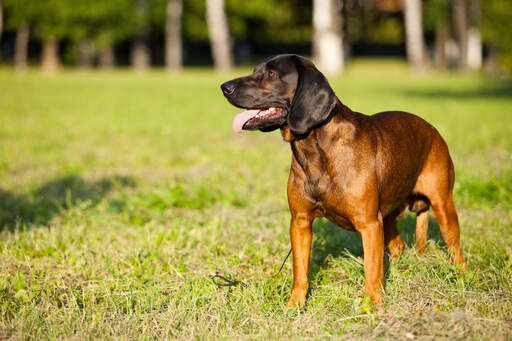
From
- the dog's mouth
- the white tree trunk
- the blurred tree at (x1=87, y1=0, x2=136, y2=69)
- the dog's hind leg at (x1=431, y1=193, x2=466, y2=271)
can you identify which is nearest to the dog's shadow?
the dog's hind leg at (x1=431, y1=193, x2=466, y2=271)

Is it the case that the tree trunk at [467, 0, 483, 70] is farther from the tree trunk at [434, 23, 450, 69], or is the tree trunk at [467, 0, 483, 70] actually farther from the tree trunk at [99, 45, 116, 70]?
the tree trunk at [99, 45, 116, 70]

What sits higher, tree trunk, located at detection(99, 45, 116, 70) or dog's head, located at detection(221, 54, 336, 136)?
tree trunk, located at detection(99, 45, 116, 70)

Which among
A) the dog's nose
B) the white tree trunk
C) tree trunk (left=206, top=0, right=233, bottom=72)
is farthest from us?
the white tree trunk

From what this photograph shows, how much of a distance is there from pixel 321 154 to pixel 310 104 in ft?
1.11

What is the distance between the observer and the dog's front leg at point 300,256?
334 cm

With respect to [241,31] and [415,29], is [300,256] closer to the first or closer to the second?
[415,29]

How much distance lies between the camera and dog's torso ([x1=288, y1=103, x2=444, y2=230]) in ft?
10.3

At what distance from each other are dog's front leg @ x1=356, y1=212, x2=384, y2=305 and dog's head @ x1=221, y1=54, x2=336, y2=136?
704 mm

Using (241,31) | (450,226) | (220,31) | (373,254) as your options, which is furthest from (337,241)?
(241,31)

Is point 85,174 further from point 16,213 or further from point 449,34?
point 449,34

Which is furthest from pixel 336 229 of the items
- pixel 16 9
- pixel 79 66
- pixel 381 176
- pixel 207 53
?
pixel 207 53

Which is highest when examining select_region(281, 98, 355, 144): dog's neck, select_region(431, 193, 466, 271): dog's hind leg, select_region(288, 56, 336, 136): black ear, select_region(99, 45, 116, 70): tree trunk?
select_region(99, 45, 116, 70): tree trunk

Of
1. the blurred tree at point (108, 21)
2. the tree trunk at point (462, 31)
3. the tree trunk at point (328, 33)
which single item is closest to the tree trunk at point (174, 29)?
the blurred tree at point (108, 21)

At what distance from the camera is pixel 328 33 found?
30.7m
